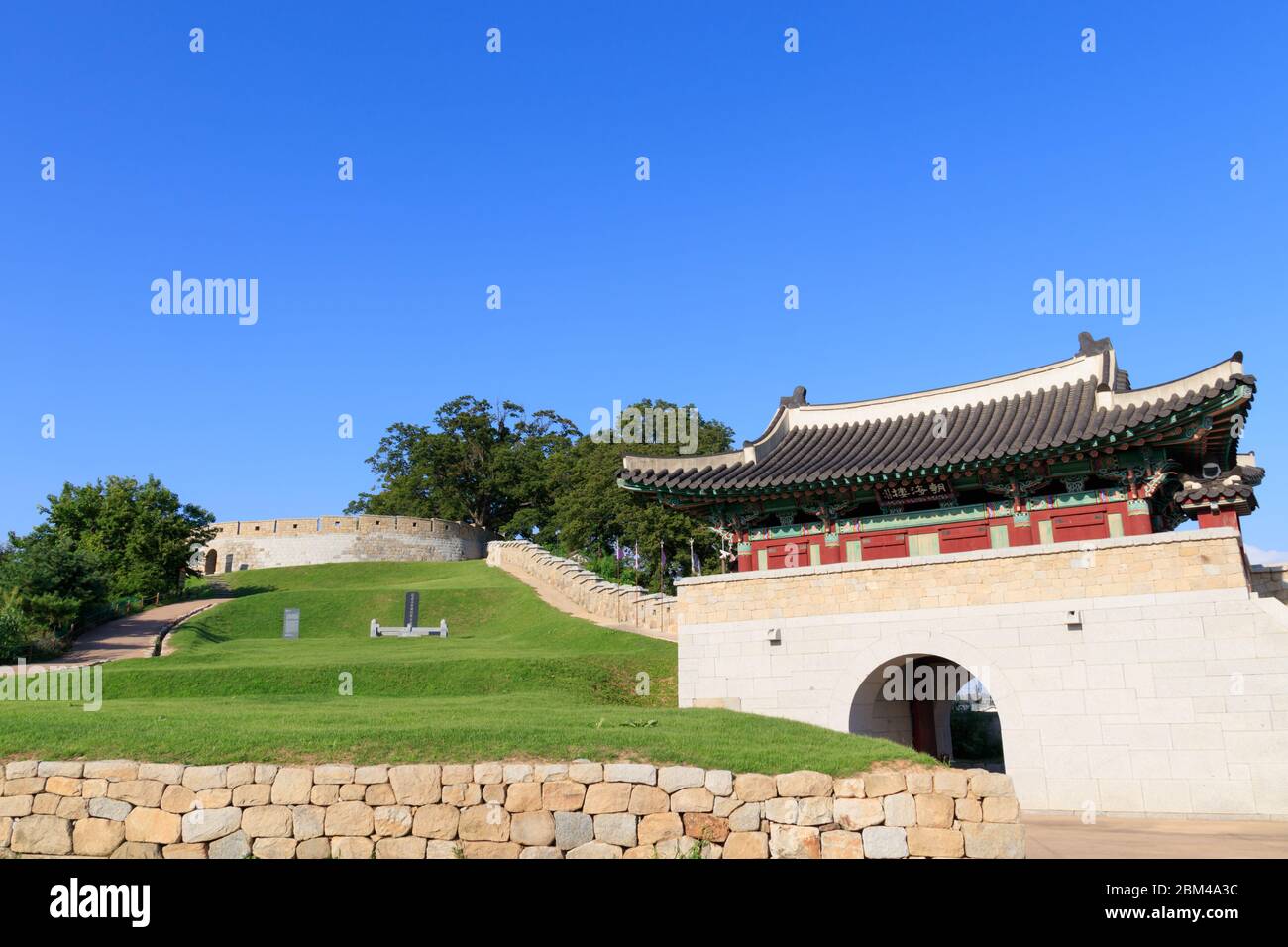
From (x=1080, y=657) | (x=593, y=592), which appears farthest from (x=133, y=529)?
(x=1080, y=657)

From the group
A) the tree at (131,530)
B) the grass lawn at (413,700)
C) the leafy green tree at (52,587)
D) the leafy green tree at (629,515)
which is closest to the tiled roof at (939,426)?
the grass lawn at (413,700)

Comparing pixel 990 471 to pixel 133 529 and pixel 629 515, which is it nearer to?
pixel 629 515

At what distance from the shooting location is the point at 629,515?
48312 millimetres

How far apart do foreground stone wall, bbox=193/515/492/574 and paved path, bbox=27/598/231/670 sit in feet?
83.1

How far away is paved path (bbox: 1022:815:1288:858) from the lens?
1095 cm

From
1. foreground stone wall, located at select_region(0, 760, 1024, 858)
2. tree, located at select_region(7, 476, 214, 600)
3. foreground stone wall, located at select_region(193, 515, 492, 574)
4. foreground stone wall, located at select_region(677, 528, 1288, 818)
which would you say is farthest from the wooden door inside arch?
foreground stone wall, located at select_region(193, 515, 492, 574)

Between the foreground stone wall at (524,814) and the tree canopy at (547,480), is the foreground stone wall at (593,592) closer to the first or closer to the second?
the tree canopy at (547,480)

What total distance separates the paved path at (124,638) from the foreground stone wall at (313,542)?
25339 millimetres

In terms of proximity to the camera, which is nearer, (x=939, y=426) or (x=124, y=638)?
(x=939, y=426)

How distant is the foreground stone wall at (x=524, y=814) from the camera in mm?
9430

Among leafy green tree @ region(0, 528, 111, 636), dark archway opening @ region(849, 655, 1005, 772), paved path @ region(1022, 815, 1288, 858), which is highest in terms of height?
leafy green tree @ region(0, 528, 111, 636)

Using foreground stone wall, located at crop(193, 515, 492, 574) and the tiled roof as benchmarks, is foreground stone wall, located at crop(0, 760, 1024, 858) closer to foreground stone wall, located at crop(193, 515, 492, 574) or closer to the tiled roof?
the tiled roof

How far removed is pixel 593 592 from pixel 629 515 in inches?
531

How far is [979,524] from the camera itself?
18.5 metres
